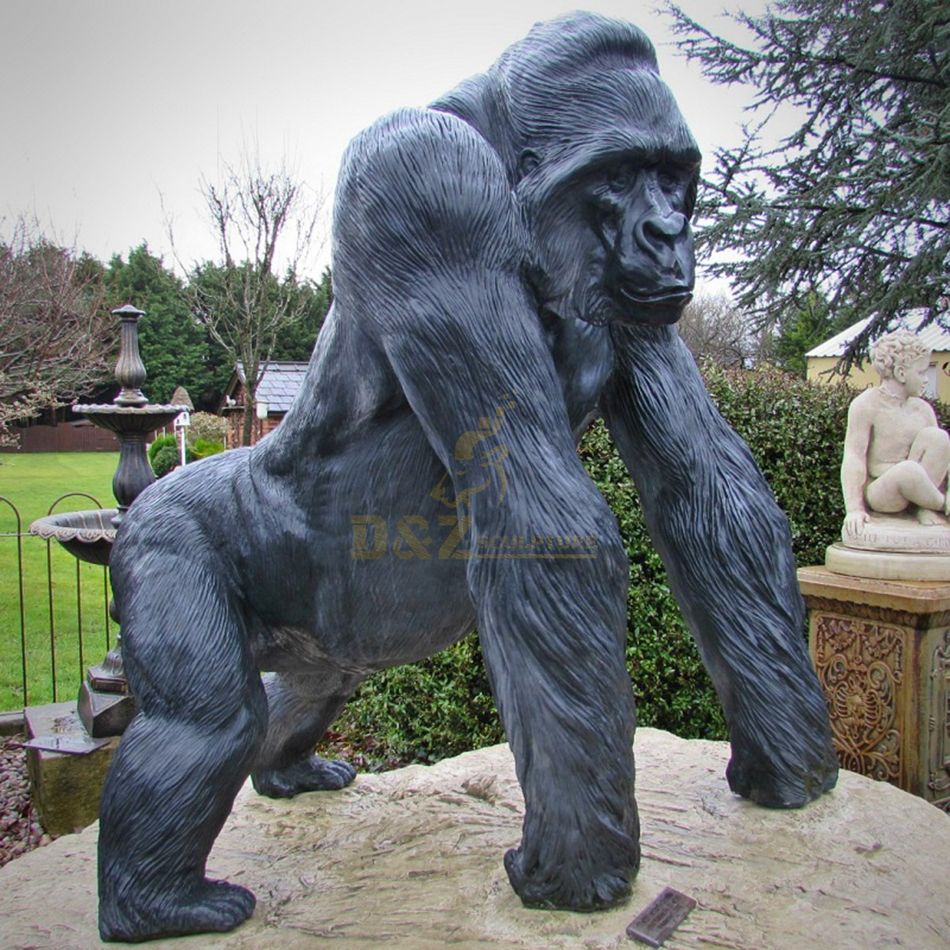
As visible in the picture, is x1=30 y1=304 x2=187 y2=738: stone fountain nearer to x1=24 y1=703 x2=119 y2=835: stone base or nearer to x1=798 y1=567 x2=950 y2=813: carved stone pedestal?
x1=24 y1=703 x2=119 y2=835: stone base

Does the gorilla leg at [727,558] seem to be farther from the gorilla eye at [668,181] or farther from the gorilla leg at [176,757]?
the gorilla leg at [176,757]

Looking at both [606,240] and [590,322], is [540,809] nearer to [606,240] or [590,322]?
[590,322]

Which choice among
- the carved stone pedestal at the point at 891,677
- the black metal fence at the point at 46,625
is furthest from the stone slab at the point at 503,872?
the black metal fence at the point at 46,625

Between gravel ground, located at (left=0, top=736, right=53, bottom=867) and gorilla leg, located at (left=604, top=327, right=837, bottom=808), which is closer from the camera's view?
gorilla leg, located at (left=604, top=327, right=837, bottom=808)

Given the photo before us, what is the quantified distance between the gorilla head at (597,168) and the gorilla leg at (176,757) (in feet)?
2.67

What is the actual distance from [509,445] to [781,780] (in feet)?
3.07

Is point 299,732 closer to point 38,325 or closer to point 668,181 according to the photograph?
point 668,181

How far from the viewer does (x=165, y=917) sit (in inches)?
56.2

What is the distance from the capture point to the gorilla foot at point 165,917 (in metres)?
1.42

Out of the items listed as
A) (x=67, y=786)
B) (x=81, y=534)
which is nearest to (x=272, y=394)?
(x=81, y=534)

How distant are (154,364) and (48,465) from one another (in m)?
6.61

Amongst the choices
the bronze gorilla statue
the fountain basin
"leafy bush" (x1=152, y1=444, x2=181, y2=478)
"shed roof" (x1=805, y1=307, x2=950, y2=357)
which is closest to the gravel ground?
the fountain basin

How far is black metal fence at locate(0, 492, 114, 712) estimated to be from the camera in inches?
217

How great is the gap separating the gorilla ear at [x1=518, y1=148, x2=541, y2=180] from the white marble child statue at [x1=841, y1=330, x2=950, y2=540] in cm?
347
